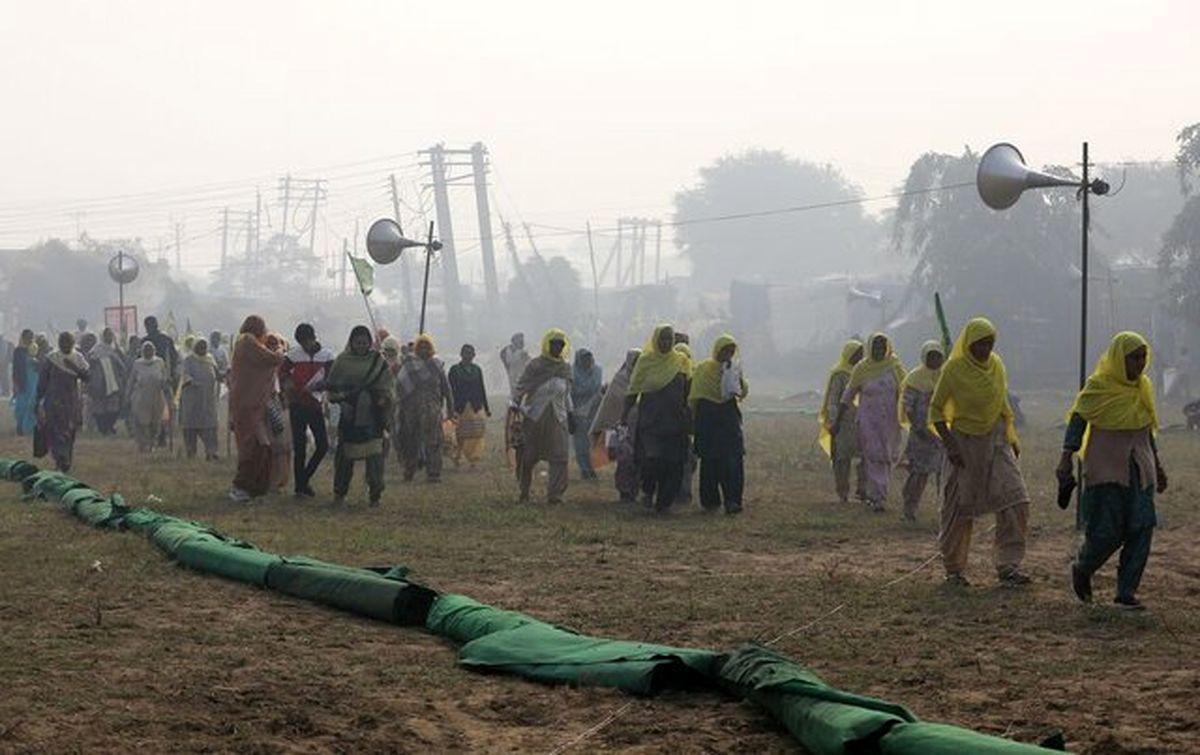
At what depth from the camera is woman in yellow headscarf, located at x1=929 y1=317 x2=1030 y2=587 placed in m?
10.7

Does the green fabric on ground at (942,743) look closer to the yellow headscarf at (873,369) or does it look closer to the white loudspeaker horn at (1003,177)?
the white loudspeaker horn at (1003,177)

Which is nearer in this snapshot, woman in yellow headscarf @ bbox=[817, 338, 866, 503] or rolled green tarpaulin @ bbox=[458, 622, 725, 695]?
rolled green tarpaulin @ bbox=[458, 622, 725, 695]

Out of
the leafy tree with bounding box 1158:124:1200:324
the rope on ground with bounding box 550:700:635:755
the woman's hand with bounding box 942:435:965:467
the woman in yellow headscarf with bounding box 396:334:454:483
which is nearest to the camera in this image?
the rope on ground with bounding box 550:700:635:755

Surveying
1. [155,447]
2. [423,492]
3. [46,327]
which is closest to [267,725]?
[423,492]

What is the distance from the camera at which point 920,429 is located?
49.2 feet

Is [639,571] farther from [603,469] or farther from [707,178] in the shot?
[707,178]

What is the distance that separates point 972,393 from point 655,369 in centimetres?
492

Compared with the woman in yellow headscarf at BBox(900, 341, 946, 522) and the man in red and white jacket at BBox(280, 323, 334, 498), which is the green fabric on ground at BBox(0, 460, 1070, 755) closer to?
the man in red and white jacket at BBox(280, 323, 334, 498)

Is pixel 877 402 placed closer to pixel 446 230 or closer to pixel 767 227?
pixel 446 230

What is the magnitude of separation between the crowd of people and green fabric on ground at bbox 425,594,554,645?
3098 millimetres

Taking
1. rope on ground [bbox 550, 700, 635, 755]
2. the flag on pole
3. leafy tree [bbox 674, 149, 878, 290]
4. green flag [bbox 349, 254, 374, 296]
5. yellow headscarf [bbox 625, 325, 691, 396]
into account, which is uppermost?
leafy tree [bbox 674, 149, 878, 290]

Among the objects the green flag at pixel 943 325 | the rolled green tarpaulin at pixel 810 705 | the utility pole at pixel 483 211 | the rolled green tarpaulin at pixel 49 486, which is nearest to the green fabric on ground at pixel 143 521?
the rolled green tarpaulin at pixel 49 486

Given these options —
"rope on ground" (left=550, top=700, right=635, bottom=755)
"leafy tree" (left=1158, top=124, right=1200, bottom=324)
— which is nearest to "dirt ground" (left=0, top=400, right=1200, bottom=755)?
"rope on ground" (left=550, top=700, right=635, bottom=755)

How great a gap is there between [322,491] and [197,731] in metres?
10.6
